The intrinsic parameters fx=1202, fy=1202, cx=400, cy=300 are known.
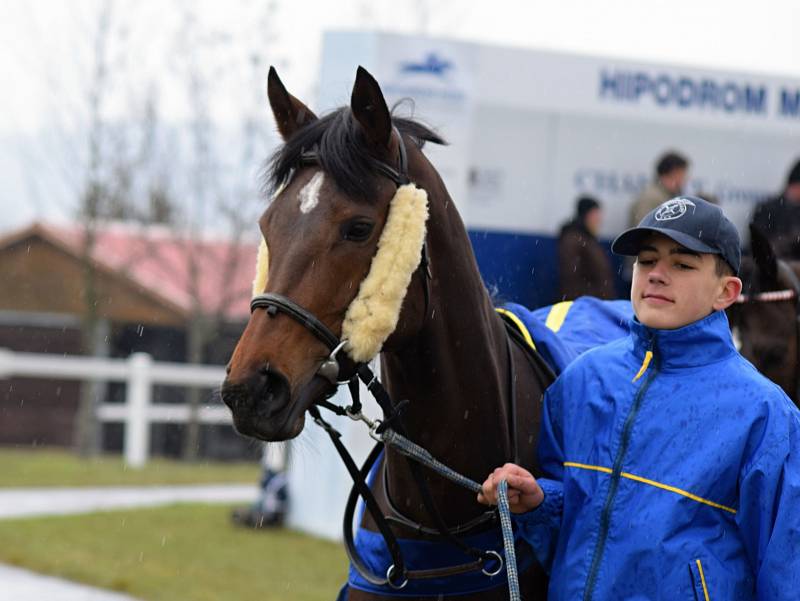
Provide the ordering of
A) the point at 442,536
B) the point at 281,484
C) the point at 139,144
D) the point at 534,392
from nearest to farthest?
→ the point at 442,536 → the point at 534,392 → the point at 281,484 → the point at 139,144

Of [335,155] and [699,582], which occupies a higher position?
[335,155]

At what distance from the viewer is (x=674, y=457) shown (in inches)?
109

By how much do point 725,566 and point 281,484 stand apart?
761 cm

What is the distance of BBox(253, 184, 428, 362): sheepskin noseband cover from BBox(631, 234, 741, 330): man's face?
563mm

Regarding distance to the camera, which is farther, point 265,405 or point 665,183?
point 665,183

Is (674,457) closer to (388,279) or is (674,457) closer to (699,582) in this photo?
(699,582)

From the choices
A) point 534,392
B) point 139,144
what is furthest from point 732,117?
point 139,144

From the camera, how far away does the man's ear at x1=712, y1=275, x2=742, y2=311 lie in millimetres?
2887

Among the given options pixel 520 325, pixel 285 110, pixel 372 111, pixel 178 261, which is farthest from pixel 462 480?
pixel 178 261

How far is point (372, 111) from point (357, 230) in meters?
0.33

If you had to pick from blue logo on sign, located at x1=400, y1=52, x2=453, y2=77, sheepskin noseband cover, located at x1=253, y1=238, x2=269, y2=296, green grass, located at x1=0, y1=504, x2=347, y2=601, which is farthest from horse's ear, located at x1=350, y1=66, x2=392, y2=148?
blue logo on sign, located at x1=400, y1=52, x2=453, y2=77

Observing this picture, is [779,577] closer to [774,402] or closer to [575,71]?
[774,402]

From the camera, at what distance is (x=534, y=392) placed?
355 cm

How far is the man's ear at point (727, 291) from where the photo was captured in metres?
2.89
